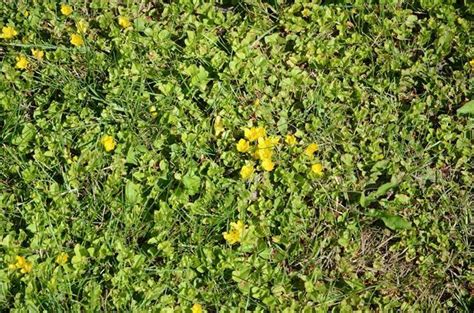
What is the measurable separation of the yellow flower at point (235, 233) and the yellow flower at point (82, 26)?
4.38ft

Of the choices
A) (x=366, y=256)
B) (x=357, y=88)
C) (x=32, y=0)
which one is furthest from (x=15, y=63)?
(x=366, y=256)

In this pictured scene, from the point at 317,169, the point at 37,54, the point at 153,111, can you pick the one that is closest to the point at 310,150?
the point at 317,169

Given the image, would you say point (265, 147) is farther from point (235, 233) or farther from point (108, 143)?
point (108, 143)

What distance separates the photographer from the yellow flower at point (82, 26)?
3851 millimetres

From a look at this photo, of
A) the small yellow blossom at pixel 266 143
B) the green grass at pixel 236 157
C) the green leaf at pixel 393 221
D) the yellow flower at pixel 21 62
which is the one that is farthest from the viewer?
A: the yellow flower at pixel 21 62

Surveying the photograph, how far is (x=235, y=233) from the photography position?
3.31 metres

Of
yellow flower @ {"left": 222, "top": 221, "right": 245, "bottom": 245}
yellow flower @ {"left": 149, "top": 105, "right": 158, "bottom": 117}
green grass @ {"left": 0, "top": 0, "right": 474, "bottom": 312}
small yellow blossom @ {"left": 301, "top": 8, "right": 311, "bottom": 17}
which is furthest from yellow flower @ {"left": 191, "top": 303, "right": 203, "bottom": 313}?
small yellow blossom @ {"left": 301, "top": 8, "right": 311, "bottom": 17}

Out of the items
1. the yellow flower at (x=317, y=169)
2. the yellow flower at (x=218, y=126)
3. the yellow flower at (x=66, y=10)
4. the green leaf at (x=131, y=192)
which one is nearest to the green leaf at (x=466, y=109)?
the yellow flower at (x=317, y=169)

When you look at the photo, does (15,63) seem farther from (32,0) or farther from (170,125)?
(170,125)

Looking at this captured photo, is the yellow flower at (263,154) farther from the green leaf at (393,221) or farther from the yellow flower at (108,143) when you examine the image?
the yellow flower at (108,143)

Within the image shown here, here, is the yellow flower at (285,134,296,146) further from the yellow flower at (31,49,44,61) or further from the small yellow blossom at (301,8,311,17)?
the yellow flower at (31,49,44,61)

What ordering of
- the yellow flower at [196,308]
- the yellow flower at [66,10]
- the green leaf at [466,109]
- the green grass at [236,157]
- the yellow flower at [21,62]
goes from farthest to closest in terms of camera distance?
the yellow flower at [66,10] → the yellow flower at [21,62] → the green leaf at [466,109] → the green grass at [236,157] → the yellow flower at [196,308]

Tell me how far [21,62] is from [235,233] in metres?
1.45

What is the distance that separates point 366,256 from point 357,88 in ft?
2.75
